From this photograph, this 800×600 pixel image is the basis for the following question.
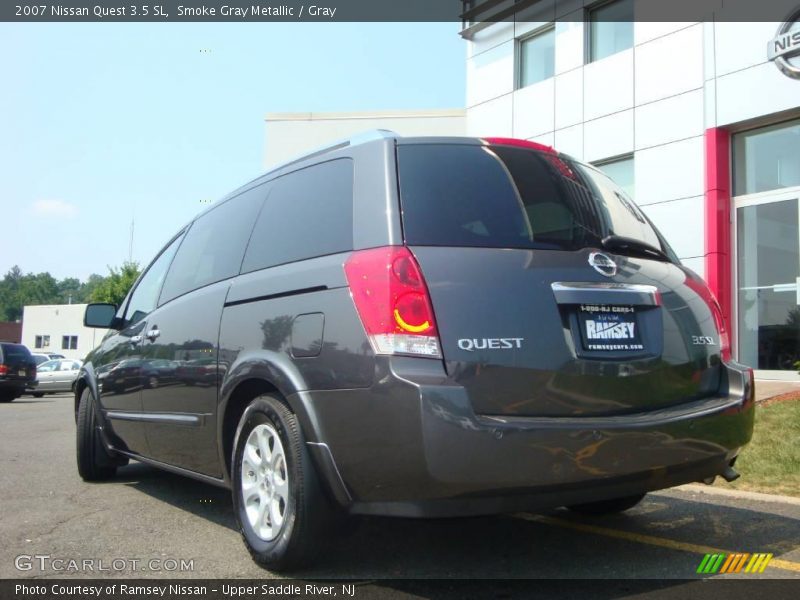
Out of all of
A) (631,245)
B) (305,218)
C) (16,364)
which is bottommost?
(16,364)

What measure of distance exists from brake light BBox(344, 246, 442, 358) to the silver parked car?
78.1 feet

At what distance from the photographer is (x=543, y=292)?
3051 millimetres

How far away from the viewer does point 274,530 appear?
10.9 feet

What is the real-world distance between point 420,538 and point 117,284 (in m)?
49.9

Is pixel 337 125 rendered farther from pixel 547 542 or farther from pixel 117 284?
pixel 117 284

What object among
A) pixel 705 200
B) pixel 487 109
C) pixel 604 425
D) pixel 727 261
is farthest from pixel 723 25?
pixel 604 425

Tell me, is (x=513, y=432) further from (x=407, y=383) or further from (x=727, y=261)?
(x=727, y=261)

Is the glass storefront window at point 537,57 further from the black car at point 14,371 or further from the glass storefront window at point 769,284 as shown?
the black car at point 14,371

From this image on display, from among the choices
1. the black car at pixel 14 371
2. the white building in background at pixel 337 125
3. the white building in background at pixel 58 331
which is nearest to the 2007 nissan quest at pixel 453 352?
the white building in background at pixel 337 125

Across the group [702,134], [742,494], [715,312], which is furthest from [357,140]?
[702,134]

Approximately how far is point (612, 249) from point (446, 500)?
1.38 m

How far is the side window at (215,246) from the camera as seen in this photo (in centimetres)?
423

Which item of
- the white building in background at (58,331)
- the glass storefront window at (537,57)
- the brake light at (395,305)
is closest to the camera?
the brake light at (395,305)

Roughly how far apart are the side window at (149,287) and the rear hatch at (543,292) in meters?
2.56
